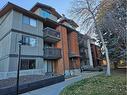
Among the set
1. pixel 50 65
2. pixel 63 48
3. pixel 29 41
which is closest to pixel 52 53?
pixel 50 65

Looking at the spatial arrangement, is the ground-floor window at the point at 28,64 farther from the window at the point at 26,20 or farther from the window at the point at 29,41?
the window at the point at 26,20

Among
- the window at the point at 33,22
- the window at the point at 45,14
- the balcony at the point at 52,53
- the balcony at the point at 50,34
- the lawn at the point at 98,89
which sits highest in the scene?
the window at the point at 45,14

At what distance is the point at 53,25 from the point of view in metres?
25.3

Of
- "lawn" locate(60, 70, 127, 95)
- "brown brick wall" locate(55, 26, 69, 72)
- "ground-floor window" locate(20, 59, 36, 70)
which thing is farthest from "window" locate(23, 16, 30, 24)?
"lawn" locate(60, 70, 127, 95)

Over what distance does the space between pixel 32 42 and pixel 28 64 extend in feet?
11.0

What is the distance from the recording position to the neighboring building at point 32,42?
1708 cm

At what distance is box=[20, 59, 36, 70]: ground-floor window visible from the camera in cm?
1772

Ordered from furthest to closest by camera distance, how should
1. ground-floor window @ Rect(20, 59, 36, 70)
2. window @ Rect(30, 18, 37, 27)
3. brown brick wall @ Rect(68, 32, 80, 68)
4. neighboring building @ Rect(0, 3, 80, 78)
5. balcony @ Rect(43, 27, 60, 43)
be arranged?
brown brick wall @ Rect(68, 32, 80, 68), balcony @ Rect(43, 27, 60, 43), window @ Rect(30, 18, 37, 27), ground-floor window @ Rect(20, 59, 36, 70), neighboring building @ Rect(0, 3, 80, 78)

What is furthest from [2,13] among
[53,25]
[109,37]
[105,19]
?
[109,37]

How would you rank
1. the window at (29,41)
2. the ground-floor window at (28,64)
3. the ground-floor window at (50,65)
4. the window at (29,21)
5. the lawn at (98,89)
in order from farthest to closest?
the ground-floor window at (50,65) < the window at (29,21) < the window at (29,41) < the ground-floor window at (28,64) < the lawn at (98,89)

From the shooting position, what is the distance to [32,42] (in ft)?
64.8

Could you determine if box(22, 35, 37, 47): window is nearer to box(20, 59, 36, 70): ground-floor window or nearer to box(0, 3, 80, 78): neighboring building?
box(0, 3, 80, 78): neighboring building

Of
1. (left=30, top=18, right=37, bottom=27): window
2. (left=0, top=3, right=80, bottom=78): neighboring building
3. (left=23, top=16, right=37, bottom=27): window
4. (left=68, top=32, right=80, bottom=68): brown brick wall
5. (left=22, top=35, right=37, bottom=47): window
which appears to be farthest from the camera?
(left=68, top=32, right=80, bottom=68): brown brick wall

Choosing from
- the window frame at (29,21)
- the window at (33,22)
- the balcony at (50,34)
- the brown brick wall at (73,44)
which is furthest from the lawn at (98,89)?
the brown brick wall at (73,44)
